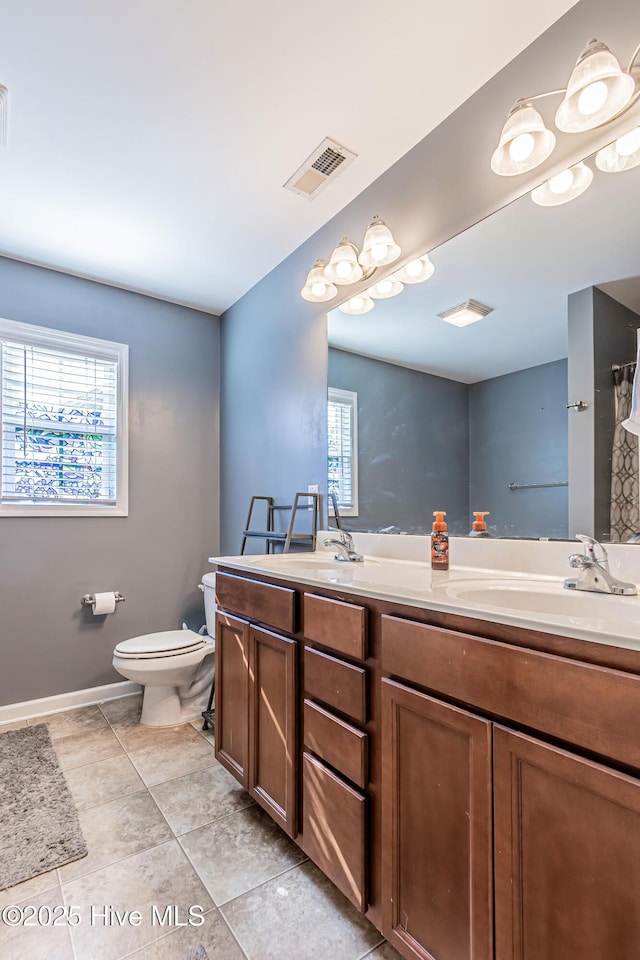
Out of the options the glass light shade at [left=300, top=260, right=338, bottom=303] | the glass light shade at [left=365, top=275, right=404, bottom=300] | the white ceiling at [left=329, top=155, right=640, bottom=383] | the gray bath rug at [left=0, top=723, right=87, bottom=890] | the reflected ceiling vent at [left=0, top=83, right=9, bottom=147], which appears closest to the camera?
the white ceiling at [left=329, top=155, right=640, bottom=383]

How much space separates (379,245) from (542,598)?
140 cm

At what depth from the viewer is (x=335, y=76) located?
154 cm

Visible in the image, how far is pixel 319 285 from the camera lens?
213cm

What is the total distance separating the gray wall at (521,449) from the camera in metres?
1.37

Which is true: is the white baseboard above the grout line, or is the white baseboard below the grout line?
below

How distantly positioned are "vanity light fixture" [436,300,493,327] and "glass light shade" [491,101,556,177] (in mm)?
377

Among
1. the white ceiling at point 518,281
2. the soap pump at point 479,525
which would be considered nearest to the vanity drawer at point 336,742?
the soap pump at point 479,525

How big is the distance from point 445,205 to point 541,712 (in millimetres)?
1633

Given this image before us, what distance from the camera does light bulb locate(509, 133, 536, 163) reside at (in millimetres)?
1344

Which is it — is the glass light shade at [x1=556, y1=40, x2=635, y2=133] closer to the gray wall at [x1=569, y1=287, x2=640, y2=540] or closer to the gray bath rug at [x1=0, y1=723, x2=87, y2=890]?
the gray wall at [x1=569, y1=287, x2=640, y2=540]

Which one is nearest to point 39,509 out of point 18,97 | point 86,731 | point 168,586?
point 168,586

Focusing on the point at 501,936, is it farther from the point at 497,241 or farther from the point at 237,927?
the point at 497,241

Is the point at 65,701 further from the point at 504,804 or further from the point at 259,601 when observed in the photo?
the point at 504,804

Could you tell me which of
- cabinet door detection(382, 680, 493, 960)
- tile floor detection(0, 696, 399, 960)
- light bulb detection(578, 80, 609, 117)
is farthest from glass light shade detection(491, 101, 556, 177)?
tile floor detection(0, 696, 399, 960)
